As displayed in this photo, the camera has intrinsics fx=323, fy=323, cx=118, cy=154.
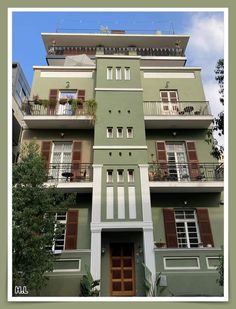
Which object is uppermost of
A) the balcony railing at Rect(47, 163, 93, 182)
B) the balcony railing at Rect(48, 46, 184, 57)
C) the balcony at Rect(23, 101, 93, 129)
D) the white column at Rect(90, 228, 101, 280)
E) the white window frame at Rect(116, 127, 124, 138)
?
the balcony railing at Rect(48, 46, 184, 57)

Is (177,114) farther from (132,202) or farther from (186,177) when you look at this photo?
(132,202)

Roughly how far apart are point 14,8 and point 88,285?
7.81 meters

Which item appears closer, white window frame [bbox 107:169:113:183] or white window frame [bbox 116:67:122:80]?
white window frame [bbox 107:169:113:183]

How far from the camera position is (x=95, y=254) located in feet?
34.4

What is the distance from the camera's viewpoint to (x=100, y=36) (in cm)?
1809

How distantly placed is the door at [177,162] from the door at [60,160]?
4104 millimetres

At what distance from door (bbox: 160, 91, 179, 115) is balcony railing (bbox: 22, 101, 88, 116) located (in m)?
3.54

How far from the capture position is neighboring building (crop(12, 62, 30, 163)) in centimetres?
1427

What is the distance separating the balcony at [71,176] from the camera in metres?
11.8

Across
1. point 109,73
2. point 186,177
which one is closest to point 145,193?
point 186,177

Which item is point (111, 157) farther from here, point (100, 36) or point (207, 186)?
point (100, 36)

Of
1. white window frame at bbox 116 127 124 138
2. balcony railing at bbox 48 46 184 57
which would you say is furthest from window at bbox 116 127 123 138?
balcony railing at bbox 48 46 184 57

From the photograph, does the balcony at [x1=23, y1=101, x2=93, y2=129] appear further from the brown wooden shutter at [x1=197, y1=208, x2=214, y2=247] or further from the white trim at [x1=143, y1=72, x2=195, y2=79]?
the brown wooden shutter at [x1=197, y1=208, x2=214, y2=247]
